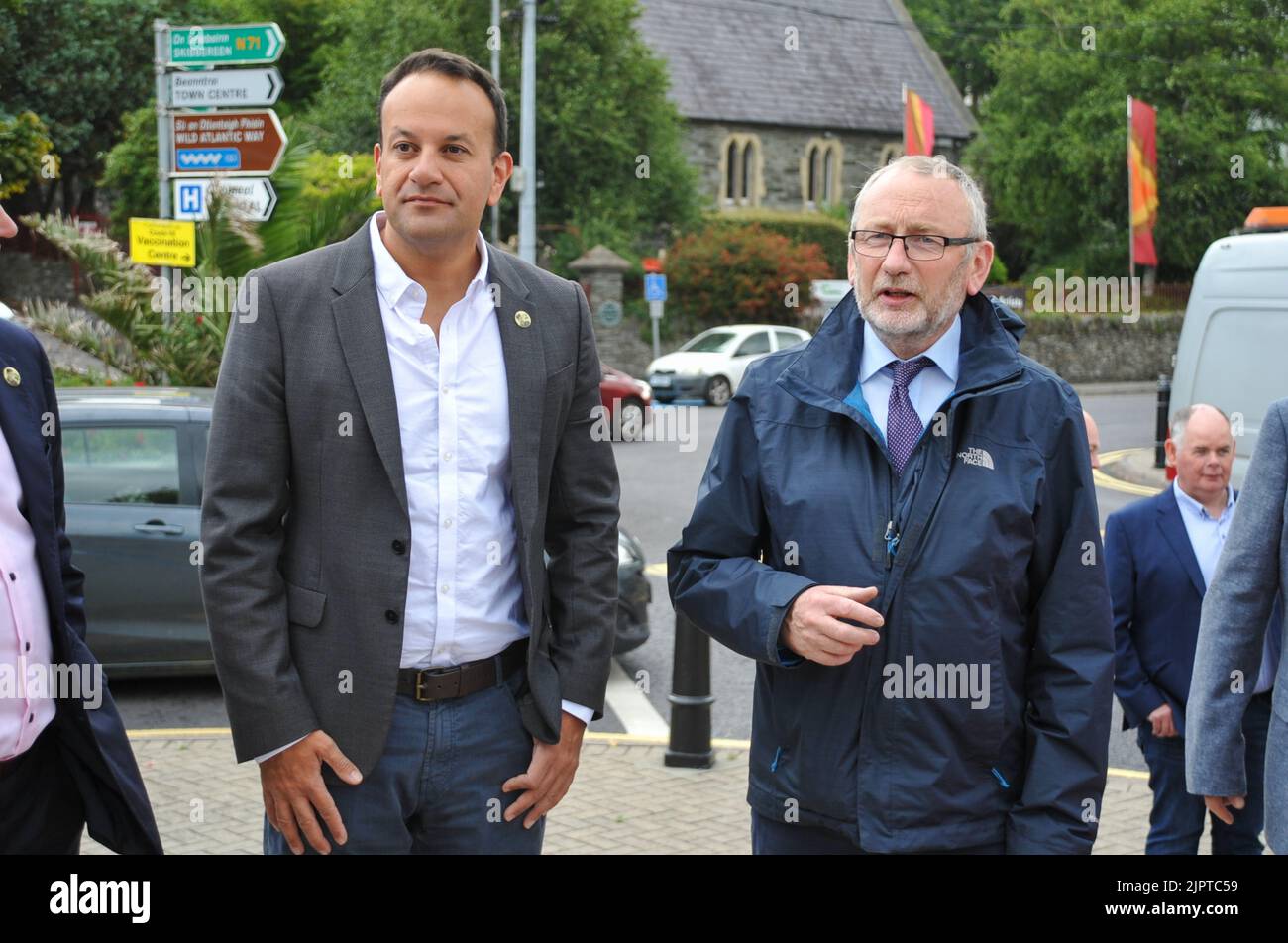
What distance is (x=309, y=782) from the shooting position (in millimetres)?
2824

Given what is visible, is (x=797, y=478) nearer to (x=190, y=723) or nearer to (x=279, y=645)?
(x=279, y=645)

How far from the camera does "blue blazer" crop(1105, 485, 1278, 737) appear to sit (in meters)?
5.11

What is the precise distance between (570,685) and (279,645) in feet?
1.94

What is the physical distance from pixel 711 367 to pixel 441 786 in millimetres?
26188

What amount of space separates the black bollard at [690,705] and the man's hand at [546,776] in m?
3.70

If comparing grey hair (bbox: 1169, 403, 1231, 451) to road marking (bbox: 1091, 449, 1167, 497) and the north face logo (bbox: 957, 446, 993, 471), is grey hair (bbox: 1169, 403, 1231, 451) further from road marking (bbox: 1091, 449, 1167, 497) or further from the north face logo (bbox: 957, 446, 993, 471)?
road marking (bbox: 1091, 449, 1167, 497)

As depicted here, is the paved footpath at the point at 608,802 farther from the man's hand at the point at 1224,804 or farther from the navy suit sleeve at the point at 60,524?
the navy suit sleeve at the point at 60,524

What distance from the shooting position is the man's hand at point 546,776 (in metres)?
2.97

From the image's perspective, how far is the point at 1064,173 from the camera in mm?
42375

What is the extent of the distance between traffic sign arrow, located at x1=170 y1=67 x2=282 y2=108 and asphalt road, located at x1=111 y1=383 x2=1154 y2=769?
4832 millimetres

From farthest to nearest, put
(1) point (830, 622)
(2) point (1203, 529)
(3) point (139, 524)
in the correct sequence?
(3) point (139, 524) → (2) point (1203, 529) → (1) point (830, 622)

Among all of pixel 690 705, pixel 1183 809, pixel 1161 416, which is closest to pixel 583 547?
pixel 1183 809

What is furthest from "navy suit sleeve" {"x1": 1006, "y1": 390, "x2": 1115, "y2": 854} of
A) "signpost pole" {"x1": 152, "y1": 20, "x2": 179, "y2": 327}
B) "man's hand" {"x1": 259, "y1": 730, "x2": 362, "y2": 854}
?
"signpost pole" {"x1": 152, "y1": 20, "x2": 179, "y2": 327}

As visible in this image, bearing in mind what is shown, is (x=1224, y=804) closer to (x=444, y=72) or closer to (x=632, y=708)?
(x=444, y=72)
